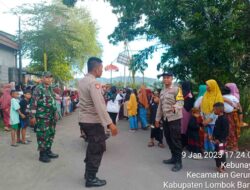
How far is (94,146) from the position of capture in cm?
513

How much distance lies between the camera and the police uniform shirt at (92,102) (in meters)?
4.97

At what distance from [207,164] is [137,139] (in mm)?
3397

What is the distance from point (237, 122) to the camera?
7129 millimetres

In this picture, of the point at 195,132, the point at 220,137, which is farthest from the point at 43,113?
the point at 220,137

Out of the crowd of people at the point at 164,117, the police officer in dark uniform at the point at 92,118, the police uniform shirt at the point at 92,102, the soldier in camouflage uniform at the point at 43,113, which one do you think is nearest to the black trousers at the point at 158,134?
the crowd of people at the point at 164,117

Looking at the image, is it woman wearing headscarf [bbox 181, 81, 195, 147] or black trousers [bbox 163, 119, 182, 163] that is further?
woman wearing headscarf [bbox 181, 81, 195, 147]

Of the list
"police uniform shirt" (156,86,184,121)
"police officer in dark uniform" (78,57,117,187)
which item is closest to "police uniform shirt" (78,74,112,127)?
"police officer in dark uniform" (78,57,117,187)

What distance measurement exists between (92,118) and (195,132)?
9.37 ft

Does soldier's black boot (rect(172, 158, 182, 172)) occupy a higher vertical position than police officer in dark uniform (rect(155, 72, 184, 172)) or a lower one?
lower

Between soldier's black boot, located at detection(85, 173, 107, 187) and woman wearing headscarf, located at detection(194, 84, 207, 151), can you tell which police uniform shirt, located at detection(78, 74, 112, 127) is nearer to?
soldier's black boot, located at detection(85, 173, 107, 187)

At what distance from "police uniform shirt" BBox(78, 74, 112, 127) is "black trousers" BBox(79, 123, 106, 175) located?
11 cm

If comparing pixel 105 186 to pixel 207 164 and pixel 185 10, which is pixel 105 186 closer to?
pixel 207 164

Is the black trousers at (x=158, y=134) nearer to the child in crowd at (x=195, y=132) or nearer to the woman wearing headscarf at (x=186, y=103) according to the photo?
the woman wearing headscarf at (x=186, y=103)

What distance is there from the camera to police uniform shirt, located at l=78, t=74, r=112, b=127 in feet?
16.3
